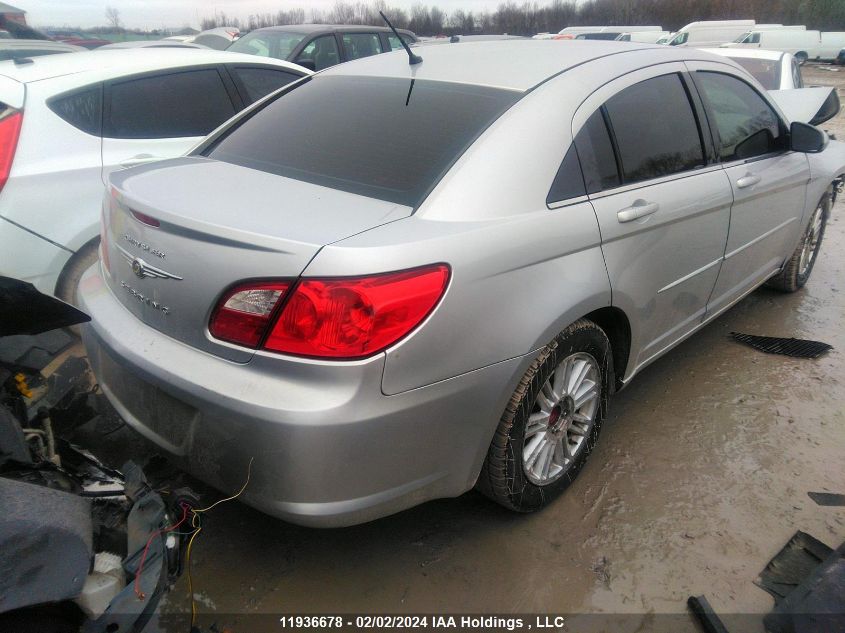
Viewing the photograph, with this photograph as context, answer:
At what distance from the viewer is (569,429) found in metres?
2.50

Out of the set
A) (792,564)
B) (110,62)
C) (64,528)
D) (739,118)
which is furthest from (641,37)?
(64,528)

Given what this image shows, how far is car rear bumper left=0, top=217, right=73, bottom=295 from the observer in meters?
3.11

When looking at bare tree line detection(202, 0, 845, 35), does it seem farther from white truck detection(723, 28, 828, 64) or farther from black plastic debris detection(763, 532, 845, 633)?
black plastic debris detection(763, 532, 845, 633)

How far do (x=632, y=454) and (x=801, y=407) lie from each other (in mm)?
1027

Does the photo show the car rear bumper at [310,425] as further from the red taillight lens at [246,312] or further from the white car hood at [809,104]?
the white car hood at [809,104]

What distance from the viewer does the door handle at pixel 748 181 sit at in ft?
10.2

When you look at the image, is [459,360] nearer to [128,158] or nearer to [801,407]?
[801,407]

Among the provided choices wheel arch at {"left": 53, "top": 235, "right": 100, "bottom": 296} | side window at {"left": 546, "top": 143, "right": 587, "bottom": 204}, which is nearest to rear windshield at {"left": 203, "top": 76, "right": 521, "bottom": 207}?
side window at {"left": 546, "top": 143, "right": 587, "bottom": 204}

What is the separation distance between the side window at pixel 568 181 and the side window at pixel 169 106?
269 cm

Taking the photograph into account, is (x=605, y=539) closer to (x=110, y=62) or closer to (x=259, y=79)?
(x=110, y=62)

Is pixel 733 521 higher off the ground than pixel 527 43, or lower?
lower

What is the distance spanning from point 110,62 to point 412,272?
3071 millimetres

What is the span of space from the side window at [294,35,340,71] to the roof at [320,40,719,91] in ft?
19.0

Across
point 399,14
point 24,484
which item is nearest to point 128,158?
point 24,484
